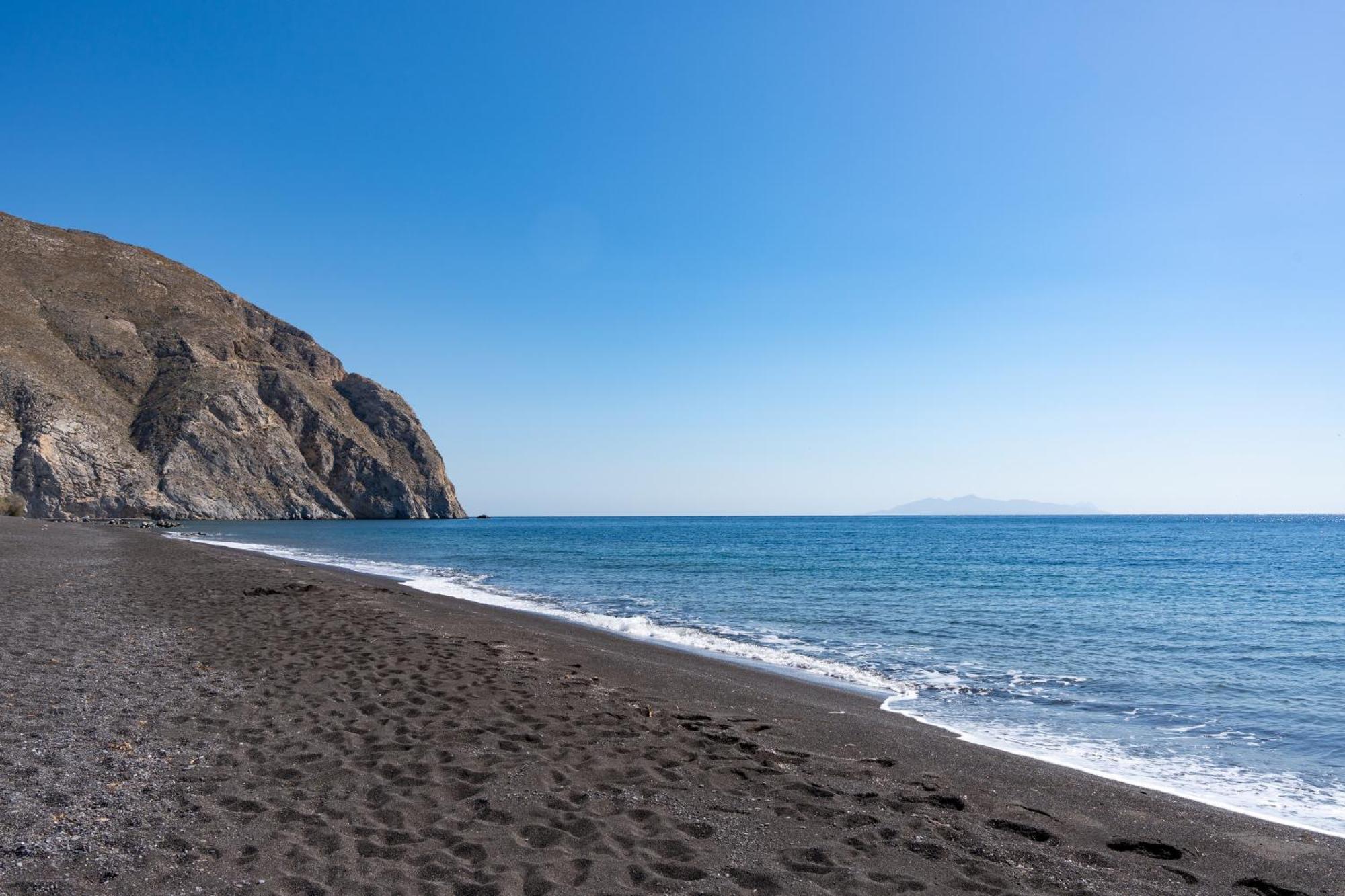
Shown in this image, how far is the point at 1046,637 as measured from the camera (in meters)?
16.9

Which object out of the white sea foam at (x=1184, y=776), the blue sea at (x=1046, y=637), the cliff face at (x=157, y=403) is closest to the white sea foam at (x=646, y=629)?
the blue sea at (x=1046, y=637)

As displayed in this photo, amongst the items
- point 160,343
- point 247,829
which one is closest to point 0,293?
point 160,343

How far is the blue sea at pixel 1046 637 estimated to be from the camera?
8.48 m

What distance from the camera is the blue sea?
8.48m

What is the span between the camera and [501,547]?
55375 mm

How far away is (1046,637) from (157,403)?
94.2 meters

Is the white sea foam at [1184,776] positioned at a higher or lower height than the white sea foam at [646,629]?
higher

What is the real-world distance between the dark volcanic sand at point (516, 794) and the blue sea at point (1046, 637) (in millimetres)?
1688

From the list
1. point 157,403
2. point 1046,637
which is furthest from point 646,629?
point 157,403

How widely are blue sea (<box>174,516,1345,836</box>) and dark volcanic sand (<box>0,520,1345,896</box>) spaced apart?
1.69 meters

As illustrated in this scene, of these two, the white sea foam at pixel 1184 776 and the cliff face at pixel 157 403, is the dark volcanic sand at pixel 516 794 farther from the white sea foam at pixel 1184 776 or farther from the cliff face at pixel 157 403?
the cliff face at pixel 157 403

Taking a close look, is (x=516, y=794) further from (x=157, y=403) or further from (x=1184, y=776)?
(x=157, y=403)

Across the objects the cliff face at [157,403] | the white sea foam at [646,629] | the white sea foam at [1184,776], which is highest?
the cliff face at [157,403]

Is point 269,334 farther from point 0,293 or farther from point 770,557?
point 770,557
